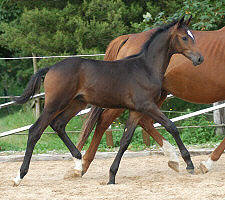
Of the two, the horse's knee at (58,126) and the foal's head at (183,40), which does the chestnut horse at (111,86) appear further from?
the horse's knee at (58,126)

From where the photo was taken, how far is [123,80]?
15.4 ft

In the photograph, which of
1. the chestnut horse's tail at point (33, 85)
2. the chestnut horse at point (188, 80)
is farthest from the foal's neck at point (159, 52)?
the chestnut horse's tail at point (33, 85)

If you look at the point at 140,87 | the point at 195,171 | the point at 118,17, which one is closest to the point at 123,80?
the point at 140,87

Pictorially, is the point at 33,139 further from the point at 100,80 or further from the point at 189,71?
the point at 189,71

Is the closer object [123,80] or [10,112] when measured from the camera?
[123,80]

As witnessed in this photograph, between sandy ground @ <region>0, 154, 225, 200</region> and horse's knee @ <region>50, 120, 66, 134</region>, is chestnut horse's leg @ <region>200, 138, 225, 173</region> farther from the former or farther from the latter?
horse's knee @ <region>50, 120, 66, 134</region>

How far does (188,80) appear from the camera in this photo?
18.3 ft

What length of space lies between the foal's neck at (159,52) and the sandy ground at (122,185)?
1214 millimetres

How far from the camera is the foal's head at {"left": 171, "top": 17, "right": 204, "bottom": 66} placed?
483 centimetres

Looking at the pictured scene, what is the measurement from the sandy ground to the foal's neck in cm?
121

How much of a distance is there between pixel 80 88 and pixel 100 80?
24 cm

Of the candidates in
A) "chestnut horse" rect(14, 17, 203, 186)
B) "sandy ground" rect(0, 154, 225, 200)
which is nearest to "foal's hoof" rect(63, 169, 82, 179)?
"sandy ground" rect(0, 154, 225, 200)

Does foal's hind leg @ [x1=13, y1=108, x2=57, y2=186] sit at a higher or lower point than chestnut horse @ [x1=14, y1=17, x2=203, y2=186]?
lower

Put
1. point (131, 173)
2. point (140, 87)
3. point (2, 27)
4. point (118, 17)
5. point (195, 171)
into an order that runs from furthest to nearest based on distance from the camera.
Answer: point (2, 27) → point (118, 17) → point (131, 173) → point (195, 171) → point (140, 87)
